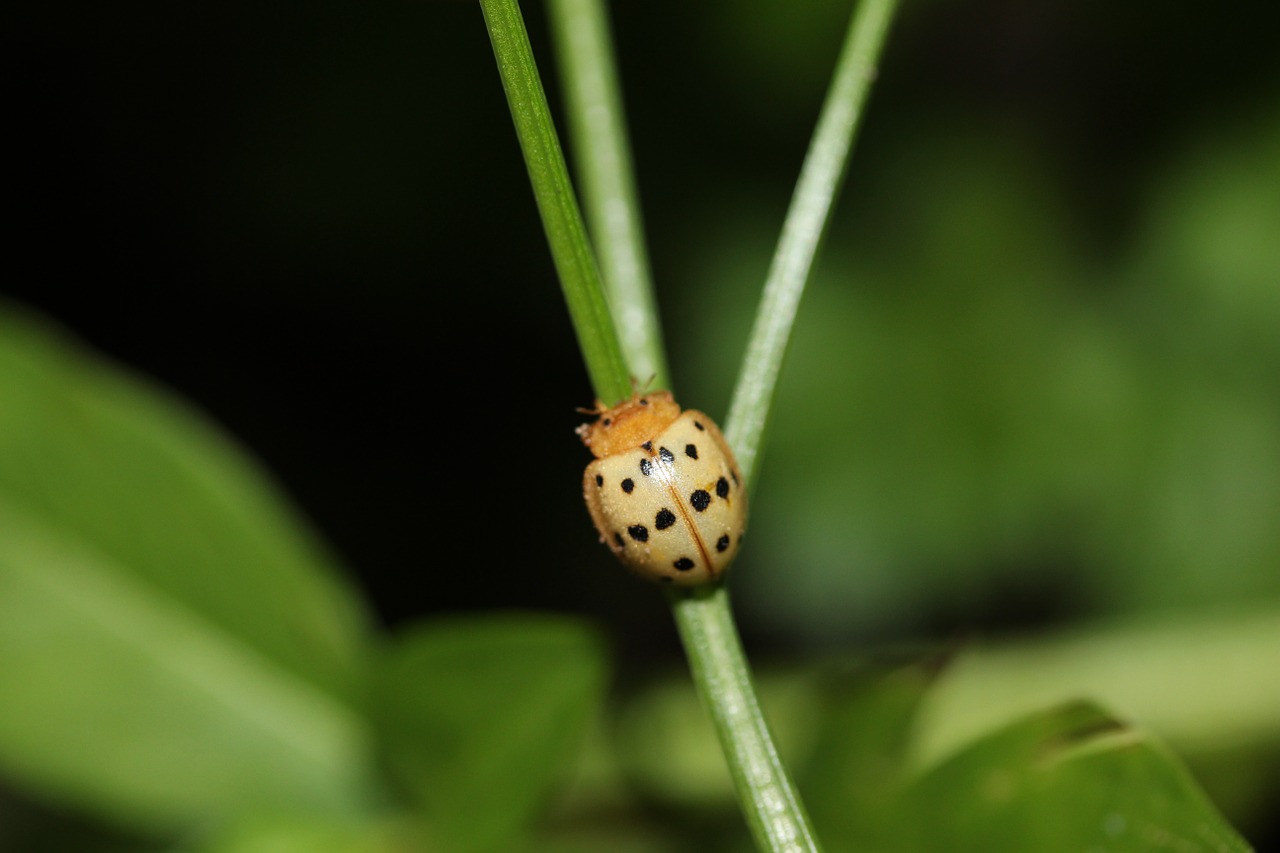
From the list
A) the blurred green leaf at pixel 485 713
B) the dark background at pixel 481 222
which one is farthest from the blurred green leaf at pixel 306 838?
the dark background at pixel 481 222

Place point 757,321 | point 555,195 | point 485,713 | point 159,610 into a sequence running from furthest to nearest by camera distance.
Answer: point 159,610, point 485,713, point 757,321, point 555,195

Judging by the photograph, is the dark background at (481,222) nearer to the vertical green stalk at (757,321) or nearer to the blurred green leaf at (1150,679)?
the blurred green leaf at (1150,679)

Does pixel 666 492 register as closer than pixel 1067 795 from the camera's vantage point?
No

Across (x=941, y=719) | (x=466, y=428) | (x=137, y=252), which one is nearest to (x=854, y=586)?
(x=941, y=719)

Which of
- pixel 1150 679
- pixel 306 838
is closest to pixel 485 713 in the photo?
pixel 306 838

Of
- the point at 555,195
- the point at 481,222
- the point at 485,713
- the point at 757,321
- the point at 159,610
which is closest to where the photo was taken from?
the point at 555,195

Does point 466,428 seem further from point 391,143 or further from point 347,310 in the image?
point 391,143

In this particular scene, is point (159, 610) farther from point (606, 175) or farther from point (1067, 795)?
point (1067, 795)
